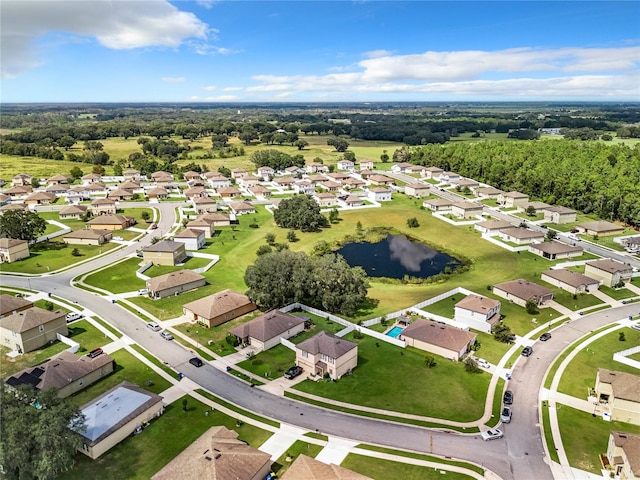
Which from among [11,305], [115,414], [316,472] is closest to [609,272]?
[316,472]

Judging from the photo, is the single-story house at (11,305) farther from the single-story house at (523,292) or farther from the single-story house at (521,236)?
the single-story house at (521,236)

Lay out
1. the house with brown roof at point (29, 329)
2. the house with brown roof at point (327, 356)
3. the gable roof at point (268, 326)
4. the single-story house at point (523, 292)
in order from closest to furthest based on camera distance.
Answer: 1. the house with brown roof at point (327, 356)
2. the house with brown roof at point (29, 329)
3. the gable roof at point (268, 326)
4. the single-story house at point (523, 292)

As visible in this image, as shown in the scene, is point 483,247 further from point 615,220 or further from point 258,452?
point 258,452

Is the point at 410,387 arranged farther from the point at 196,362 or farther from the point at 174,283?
the point at 174,283

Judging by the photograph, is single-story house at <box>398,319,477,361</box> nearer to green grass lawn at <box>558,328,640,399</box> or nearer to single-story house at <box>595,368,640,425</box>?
green grass lawn at <box>558,328,640,399</box>

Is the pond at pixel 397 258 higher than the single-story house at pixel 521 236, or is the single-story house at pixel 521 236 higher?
the single-story house at pixel 521 236

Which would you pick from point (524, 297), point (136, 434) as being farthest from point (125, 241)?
point (524, 297)

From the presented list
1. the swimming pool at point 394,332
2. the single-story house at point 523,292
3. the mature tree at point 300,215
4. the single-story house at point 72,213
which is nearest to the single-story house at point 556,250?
the single-story house at point 523,292

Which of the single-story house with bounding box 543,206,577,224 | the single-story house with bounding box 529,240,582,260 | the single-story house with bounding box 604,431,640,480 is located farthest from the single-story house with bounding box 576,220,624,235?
the single-story house with bounding box 604,431,640,480
